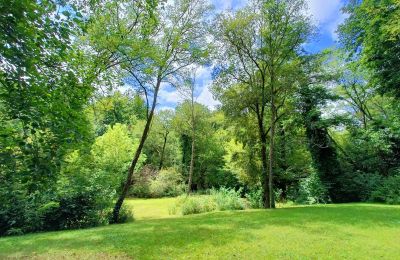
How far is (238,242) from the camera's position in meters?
6.88

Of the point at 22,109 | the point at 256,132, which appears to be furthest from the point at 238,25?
the point at 22,109

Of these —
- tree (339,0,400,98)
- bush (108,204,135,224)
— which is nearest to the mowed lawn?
bush (108,204,135,224)

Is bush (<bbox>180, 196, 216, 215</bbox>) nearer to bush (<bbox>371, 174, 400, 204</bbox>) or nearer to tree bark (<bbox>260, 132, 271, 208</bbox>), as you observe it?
tree bark (<bbox>260, 132, 271, 208</bbox>)

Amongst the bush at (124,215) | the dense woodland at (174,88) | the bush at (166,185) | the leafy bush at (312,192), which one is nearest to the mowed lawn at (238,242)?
the dense woodland at (174,88)

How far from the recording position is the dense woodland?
3.80 metres

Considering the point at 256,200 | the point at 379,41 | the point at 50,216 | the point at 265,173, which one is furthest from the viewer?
the point at 256,200

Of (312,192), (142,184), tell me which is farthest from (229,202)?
(142,184)

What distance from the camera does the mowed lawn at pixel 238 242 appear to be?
5965 mm

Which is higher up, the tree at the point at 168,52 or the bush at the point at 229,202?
the tree at the point at 168,52

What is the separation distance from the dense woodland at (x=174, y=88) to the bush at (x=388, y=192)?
7 cm

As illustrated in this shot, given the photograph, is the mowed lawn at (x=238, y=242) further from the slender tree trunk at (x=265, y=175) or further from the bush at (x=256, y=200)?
the bush at (x=256, y=200)

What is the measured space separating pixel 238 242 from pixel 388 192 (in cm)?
1362

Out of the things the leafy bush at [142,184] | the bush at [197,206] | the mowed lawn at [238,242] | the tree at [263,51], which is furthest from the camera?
the leafy bush at [142,184]

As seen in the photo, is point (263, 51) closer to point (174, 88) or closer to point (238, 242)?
point (174, 88)
